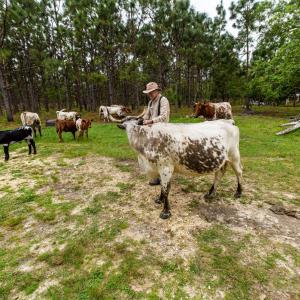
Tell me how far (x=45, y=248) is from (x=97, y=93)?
34060 mm

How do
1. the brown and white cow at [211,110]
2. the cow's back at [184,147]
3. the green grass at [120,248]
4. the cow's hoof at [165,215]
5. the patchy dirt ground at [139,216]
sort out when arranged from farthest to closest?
the brown and white cow at [211,110] → the cow's hoof at [165,215] → the cow's back at [184,147] → the patchy dirt ground at [139,216] → the green grass at [120,248]

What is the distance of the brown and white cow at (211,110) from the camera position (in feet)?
37.4

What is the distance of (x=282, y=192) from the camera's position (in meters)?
4.55

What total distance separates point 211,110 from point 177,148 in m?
8.80

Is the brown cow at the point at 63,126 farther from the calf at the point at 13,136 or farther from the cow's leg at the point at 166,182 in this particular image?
the cow's leg at the point at 166,182

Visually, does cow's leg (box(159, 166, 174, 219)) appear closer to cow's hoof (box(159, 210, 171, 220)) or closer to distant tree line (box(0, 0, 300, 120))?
cow's hoof (box(159, 210, 171, 220))

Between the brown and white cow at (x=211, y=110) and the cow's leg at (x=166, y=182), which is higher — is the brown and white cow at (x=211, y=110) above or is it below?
above

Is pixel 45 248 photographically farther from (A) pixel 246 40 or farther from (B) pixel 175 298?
(A) pixel 246 40

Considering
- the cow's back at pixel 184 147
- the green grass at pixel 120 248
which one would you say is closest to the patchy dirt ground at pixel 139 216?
the green grass at pixel 120 248

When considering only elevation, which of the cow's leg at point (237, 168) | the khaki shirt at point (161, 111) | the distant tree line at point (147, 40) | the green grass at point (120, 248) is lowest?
the green grass at point (120, 248)

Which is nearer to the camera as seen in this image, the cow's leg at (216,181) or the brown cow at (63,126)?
the cow's leg at (216,181)

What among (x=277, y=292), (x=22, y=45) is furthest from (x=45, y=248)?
(x=22, y=45)

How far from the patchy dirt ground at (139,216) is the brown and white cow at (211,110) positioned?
6.57m

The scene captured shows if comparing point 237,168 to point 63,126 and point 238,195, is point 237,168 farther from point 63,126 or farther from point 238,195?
point 63,126
